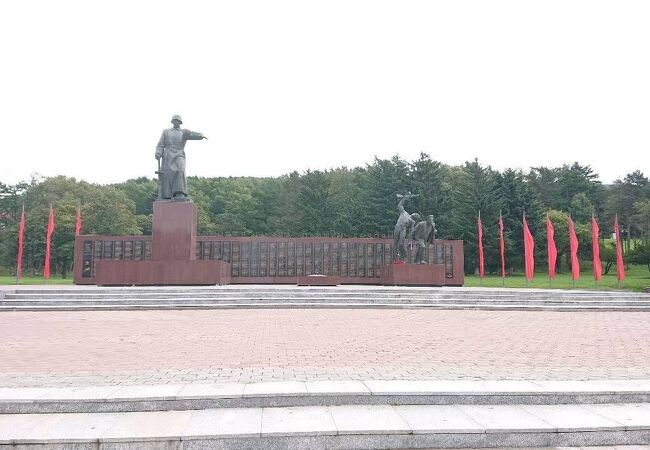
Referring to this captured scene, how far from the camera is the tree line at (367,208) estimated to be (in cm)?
4103

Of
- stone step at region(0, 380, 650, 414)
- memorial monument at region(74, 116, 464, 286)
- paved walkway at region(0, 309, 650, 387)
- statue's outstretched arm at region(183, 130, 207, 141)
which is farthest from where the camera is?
statue's outstretched arm at region(183, 130, 207, 141)

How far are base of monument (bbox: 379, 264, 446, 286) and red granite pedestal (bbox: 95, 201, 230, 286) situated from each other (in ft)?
22.8

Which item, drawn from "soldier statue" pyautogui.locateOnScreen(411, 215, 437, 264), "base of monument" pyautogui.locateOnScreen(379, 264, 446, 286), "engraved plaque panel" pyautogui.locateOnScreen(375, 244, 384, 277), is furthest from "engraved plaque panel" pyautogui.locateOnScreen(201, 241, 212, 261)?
"soldier statue" pyautogui.locateOnScreen(411, 215, 437, 264)

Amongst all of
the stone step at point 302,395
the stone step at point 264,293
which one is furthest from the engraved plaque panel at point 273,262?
the stone step at point 302,395

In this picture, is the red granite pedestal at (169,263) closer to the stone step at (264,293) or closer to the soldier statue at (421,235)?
the stone step at (264,293)

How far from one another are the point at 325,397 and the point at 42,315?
1060cm

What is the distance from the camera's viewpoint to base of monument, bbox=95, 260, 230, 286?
18.2m

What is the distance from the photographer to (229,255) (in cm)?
2377

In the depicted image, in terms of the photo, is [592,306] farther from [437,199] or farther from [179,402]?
[437,199]

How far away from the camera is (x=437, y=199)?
143 ft

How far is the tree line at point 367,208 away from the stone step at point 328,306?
64.0 feet

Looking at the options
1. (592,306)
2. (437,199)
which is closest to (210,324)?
(592,306)

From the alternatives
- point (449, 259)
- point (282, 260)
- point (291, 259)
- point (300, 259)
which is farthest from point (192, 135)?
point (449, 259)

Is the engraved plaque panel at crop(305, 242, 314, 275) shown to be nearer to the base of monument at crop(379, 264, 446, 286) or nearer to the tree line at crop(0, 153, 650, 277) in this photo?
the base of monument at crop(379, 264, 446, 286)
